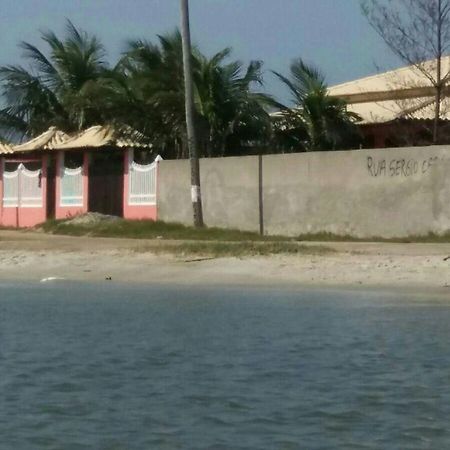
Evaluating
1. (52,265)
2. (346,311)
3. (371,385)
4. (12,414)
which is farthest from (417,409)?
(52,265)

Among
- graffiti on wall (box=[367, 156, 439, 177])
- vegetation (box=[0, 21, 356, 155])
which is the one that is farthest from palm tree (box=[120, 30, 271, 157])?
graffiti on wall (box=[367, 156, 439, 177])

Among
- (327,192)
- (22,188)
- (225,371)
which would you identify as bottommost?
(225,371)

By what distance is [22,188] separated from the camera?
→ 3459 centimetres

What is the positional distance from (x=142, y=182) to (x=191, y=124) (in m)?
2.45

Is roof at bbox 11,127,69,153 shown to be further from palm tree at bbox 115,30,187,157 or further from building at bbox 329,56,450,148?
building at bbox 329,56,450,148

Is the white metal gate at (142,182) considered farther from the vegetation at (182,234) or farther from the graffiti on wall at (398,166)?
the graffiti on wall at (398,166)

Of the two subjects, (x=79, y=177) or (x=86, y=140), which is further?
(x=86, y=140)

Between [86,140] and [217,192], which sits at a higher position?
[86,140]

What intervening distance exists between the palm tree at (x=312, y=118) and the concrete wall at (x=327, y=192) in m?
4.05

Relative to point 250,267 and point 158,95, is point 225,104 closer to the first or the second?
point 158,95

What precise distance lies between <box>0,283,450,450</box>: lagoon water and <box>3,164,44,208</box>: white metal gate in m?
14.5

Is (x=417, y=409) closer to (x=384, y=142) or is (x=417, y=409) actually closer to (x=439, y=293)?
(x=439, y=293)

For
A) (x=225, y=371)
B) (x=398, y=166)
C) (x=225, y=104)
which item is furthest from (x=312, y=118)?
(x=225, y=371)

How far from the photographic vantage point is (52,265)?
75.8 feet
